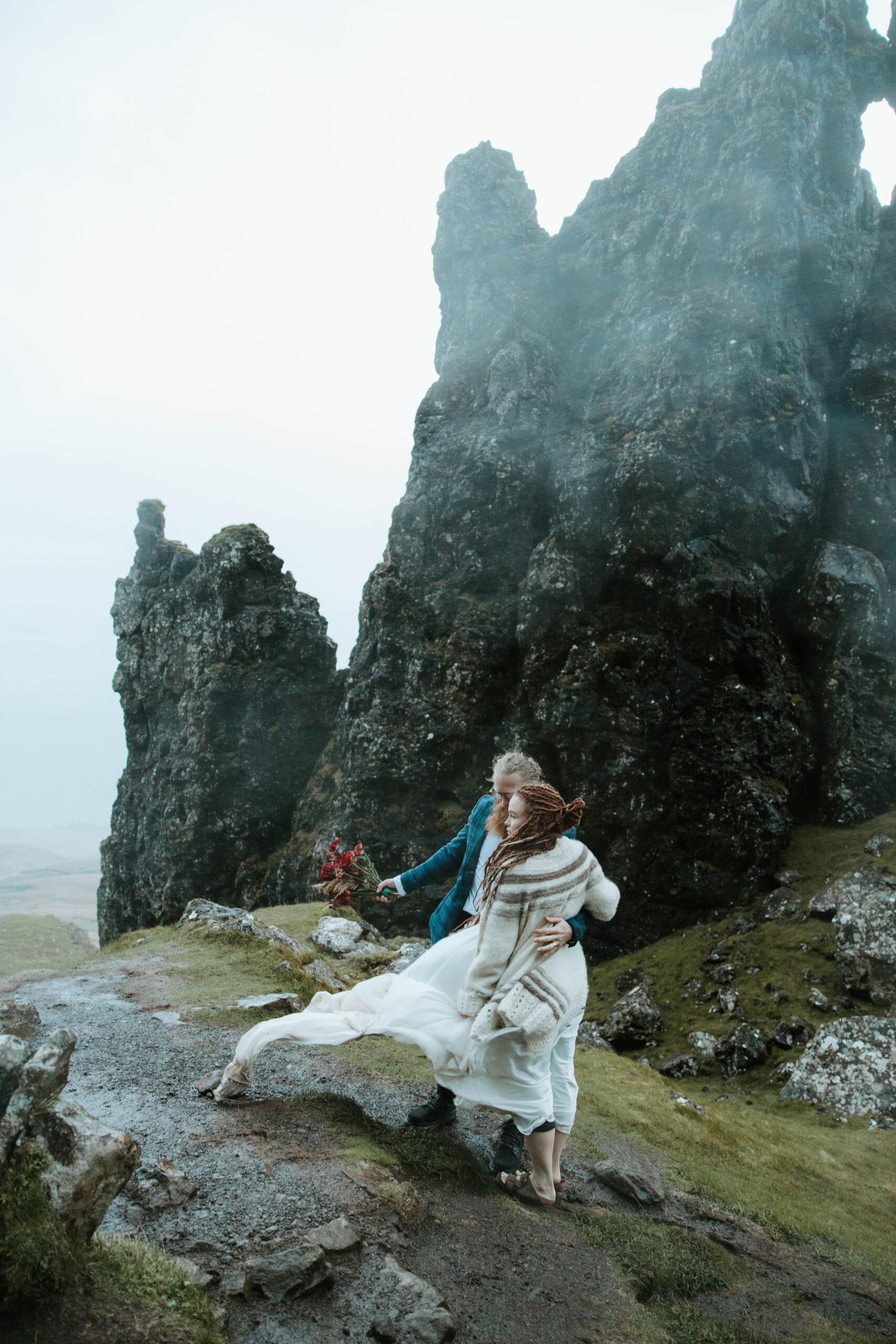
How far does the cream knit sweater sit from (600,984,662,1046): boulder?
17.7 metres

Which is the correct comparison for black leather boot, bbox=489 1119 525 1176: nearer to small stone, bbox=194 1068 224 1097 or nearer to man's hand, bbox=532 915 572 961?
man's hand, bbox=532 915 572 961

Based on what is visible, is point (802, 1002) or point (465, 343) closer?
point (802, 1002)

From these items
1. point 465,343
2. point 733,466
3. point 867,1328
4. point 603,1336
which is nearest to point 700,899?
point 733,466

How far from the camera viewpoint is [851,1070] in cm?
1462

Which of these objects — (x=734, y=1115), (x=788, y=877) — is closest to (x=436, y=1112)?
(x=734, y=1115)

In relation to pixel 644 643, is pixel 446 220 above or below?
above

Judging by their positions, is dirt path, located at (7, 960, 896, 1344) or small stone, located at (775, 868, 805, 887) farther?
small stone, located at (775, 868, 805, 887)

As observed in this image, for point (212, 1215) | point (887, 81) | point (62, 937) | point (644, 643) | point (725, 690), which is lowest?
point (62, 937)

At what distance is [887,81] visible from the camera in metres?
34.0

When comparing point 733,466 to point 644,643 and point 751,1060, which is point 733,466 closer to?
point 644,643

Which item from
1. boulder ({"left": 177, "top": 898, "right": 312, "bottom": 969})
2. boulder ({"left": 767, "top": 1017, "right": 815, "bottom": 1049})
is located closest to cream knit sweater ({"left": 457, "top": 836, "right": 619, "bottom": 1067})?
boulder ({"left": 177, "top": 898, "right": 312, "bottom": 969})

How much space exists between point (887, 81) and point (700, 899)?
37911 mm

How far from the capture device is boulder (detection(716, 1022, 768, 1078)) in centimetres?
1825

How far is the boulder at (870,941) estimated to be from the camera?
18.2m
